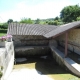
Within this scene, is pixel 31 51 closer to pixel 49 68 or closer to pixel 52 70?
pixel 49 68

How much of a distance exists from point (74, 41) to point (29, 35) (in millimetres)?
6375

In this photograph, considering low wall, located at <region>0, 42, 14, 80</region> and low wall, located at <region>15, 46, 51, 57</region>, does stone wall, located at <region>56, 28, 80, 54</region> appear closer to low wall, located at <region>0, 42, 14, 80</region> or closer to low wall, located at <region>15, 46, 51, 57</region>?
low wall, located at <region>15, 46, 51, 57</region>

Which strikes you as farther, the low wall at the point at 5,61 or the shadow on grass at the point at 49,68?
the shadow on grass at the point at 49,68

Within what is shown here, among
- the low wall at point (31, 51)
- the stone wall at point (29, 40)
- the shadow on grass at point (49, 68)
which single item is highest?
the stone wall at point (29, 40)

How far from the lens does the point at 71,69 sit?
11.0 m

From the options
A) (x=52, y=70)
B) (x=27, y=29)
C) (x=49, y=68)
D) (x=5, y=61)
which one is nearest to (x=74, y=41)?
(x=49, y=68)

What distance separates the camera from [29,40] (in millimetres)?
19812

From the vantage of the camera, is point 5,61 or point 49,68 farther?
point 49,68

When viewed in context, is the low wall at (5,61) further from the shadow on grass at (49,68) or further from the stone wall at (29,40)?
the stone wall at (29,40)

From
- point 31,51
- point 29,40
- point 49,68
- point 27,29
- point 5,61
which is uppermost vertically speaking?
point 27,29

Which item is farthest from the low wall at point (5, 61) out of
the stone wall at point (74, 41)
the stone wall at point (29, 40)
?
the stone wall at point (29, 40)

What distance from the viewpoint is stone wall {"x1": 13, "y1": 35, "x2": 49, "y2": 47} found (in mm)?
19359

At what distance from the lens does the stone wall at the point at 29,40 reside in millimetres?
19359

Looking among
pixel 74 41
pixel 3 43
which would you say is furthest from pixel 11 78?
pixel 74 41
